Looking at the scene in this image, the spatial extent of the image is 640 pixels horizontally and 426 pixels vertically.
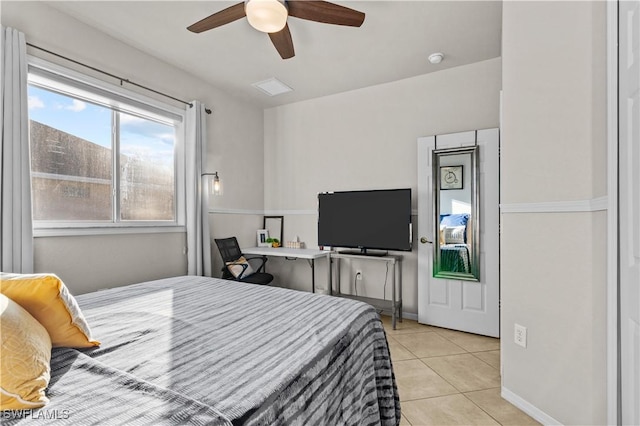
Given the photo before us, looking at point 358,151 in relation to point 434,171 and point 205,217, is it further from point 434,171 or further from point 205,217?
point 205,217

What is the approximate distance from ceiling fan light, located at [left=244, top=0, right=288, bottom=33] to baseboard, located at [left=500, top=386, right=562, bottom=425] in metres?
2.71

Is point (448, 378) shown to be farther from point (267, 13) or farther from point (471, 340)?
point (267, 13)

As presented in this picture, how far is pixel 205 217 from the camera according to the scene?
3438 mm

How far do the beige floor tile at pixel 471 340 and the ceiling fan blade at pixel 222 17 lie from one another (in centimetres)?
318

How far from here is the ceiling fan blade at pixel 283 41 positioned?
2.09 metres

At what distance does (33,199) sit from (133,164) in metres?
0.88

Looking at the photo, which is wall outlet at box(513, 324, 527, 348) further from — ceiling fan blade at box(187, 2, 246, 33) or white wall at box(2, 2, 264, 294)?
white wall at box(2, 2, 264, 294)

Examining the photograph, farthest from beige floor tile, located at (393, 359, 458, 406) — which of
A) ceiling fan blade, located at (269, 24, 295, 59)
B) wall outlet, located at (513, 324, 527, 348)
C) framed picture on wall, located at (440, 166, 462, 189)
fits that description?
ceiling fan blade, located at (269, 24, 295, 59)

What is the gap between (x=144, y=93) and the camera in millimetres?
2990

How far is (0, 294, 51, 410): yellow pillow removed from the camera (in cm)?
67

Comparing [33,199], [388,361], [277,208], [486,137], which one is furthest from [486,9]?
[33,199]

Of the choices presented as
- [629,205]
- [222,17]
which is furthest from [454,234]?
[222,17]

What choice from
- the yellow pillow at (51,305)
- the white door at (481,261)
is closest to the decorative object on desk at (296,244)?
the white door at (481,261)

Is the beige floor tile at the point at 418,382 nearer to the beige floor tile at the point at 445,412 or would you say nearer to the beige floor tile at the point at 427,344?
the beige floor tile at the point at 445,412
